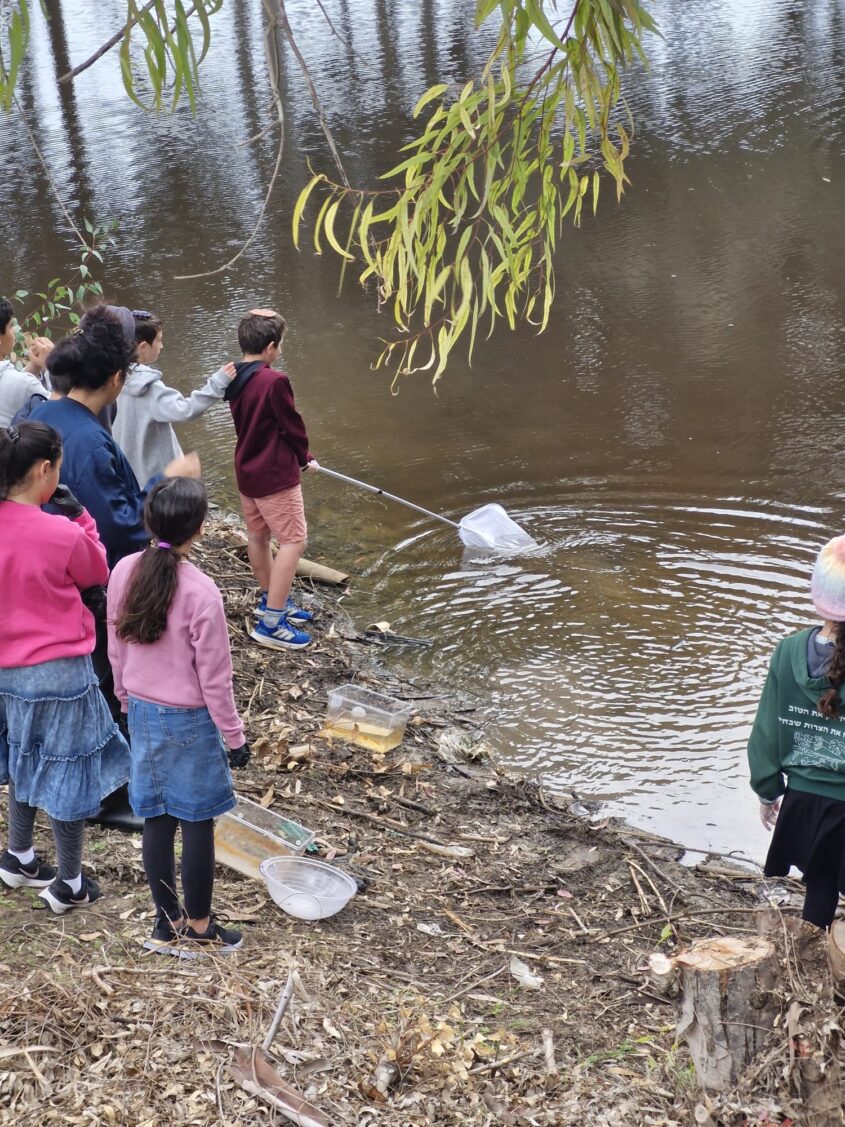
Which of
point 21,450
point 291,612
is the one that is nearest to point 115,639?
point 21,450

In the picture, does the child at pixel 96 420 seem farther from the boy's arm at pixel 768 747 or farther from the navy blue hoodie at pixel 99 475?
the boy's arm at pixel 768 747

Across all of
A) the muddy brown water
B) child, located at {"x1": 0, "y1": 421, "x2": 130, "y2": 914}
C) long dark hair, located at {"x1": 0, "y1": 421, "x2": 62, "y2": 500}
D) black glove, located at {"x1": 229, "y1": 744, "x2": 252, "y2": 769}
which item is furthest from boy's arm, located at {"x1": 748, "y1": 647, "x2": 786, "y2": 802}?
long dark hair, located at {"x1": 0, "y1": 421, "x2": 62, "y2": 500}

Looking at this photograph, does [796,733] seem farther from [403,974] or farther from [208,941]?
[208,941]

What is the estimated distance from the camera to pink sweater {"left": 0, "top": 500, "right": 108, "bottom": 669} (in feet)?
11.0

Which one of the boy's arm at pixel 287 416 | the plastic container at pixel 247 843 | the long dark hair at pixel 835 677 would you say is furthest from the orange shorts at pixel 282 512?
the long dark hair at pixel 835 677

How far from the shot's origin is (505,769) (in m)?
5.16

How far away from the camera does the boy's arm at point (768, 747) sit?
3.37 m

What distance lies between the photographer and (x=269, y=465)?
5.59 metres

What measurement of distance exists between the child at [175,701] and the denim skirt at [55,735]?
0.14 metres

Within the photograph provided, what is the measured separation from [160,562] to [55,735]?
671 mm

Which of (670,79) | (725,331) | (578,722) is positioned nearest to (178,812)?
(578,722)

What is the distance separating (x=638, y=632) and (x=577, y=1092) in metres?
3.30

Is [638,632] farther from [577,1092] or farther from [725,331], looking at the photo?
[725,331]

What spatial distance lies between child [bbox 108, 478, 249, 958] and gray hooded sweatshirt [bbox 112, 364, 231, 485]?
57.1 inches
